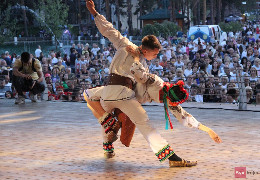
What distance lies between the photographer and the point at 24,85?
→ 15422 millimetres

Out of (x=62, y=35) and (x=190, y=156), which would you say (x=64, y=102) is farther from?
(x=62, y=35)

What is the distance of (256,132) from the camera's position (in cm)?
1043

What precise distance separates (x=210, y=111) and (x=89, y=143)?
16.4 ft

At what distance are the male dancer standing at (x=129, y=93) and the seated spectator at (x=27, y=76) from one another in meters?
7.39

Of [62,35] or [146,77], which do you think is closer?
[146,77]

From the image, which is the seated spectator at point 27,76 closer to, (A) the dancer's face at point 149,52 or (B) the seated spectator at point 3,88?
(B) the seated spectator at point 3,88

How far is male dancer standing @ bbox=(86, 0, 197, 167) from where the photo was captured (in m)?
7.44

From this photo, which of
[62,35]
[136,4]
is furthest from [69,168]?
[136,4]

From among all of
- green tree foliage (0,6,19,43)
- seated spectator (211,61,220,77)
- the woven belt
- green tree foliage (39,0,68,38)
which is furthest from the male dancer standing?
green tree foliage (39,0,68,38)

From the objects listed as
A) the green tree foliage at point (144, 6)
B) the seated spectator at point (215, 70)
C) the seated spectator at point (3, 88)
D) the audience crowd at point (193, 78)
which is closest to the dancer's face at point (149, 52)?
the audience crowd at point (193, 78)

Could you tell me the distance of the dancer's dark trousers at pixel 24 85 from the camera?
50.3 feet

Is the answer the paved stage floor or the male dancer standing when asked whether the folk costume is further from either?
the paved stage floor

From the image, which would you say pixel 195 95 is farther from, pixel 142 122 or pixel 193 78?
pixel 142 122

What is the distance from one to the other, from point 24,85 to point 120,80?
8.16 metres
